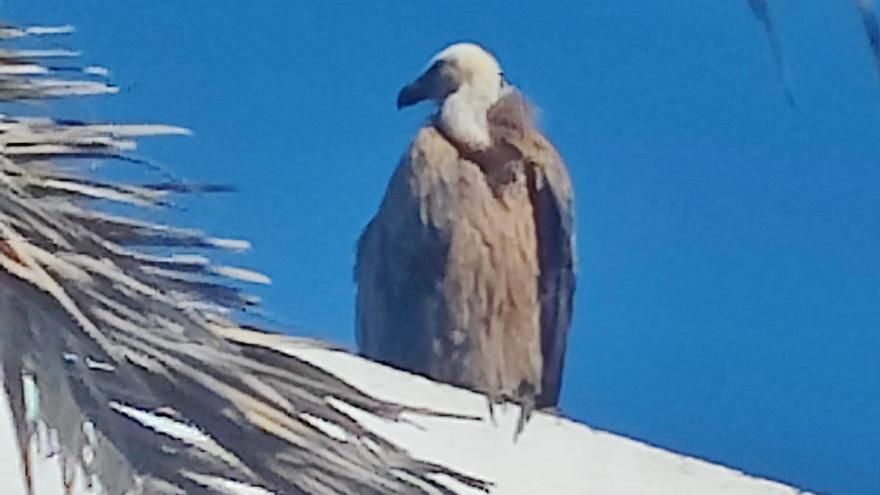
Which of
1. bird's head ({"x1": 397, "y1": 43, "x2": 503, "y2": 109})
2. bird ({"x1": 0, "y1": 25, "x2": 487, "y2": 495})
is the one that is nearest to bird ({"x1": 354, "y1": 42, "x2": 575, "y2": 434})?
bird's head ({"x1": 397, "y1": 43, "x2": 503, "y2": 109})

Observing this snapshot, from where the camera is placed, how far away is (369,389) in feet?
4.59

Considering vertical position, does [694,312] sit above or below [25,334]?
above

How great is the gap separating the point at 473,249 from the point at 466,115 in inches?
5.3

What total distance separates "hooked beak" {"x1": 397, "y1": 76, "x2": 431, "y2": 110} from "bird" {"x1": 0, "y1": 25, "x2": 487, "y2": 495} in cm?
30

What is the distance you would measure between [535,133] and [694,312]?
233 mm

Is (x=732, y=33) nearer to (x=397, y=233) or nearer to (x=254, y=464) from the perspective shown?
(x=397, y=233)

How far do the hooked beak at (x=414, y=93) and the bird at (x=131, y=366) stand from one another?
304 millimetres

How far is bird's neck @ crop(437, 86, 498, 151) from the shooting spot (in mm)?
1470

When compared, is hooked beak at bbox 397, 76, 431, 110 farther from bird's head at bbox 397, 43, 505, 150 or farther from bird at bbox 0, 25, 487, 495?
bird at bbox 0, 25, 487, 495

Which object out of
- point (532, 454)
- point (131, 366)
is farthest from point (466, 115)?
Answer: point (131, 366)

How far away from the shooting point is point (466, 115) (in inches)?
58.2

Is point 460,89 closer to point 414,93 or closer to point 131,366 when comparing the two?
point 414,93

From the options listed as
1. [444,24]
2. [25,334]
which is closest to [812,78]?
[444,24]

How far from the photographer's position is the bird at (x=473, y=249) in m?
1.48
